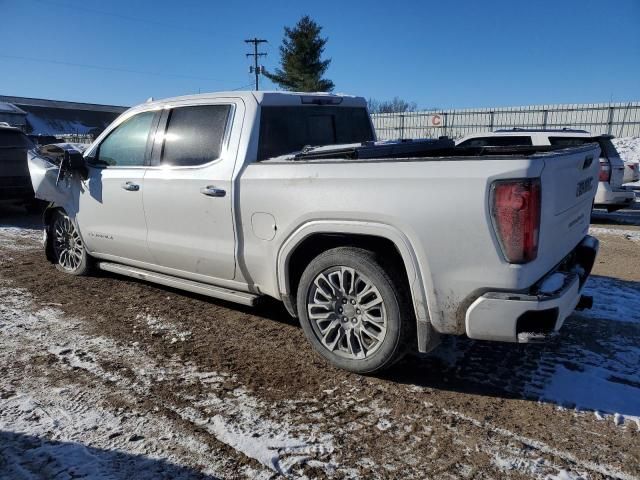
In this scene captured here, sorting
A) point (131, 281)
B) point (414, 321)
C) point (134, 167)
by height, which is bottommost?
point (131, 281)

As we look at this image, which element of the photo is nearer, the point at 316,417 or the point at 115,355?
the point at 316,417

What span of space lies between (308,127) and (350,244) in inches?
56.9

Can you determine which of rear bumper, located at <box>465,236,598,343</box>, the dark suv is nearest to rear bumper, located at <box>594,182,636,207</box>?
rear bumper, located at <box>465,236,598,343</box>

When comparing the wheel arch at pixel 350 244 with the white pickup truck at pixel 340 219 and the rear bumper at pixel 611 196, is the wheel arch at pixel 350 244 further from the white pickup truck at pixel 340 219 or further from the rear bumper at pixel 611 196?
the rear bumper at pixel 611 196

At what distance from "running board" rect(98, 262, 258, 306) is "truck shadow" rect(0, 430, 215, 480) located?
1.63m

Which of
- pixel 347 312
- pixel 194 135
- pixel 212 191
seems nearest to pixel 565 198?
pixel 347 312

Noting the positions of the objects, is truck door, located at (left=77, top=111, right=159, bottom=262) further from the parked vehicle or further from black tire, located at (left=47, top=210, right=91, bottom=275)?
the parked vehicle

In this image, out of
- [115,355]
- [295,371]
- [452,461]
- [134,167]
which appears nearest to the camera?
[452,461]

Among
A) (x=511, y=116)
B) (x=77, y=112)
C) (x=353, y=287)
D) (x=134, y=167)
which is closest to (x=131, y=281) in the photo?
(x=134, y=167)

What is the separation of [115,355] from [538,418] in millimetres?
2882

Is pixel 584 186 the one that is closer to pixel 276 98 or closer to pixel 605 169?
pixel 276 98

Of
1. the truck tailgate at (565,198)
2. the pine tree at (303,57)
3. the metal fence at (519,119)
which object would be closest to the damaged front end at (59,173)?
the truck tailgate at (565,198)

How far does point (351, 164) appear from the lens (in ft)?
10.6

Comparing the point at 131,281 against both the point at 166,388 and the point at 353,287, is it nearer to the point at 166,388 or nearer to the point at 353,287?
the point at 166,388
